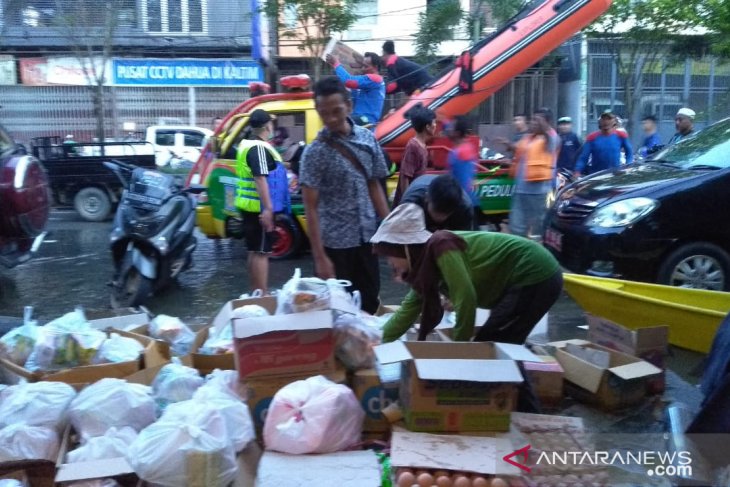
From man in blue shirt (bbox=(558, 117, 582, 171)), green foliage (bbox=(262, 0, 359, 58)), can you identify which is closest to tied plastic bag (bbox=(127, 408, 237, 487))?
man in blue shirt (bbox=(558, 117, 582, 171))

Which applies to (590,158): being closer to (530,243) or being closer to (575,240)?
(575,240)

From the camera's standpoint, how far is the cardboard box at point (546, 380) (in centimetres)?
418

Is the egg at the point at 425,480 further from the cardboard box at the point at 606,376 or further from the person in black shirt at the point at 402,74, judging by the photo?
the person in black shirt at the point at 402,74

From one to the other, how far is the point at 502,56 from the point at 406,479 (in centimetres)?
713

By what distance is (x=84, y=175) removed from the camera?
12.2 meters

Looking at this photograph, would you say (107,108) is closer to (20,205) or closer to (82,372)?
(20,205)

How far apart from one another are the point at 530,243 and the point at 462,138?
3584 mm

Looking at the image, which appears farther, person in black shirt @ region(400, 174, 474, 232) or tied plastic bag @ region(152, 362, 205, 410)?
tied plastic bag @ region(152, 362, 205, 410)

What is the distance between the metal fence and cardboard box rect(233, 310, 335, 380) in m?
16.3

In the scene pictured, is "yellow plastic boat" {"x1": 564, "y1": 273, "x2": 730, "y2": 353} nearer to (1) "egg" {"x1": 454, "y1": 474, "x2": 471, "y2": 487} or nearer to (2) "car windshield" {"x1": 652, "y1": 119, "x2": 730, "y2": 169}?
(2) "car windshield" {"x1": 652, "y1": 119, "x2": 730, "y2": 169}

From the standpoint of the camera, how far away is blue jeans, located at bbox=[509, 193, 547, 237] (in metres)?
7.95

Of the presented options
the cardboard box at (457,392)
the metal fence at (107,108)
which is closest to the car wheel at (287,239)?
the cardboard box at (457,392)

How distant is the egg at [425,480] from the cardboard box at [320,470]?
0.67 feet

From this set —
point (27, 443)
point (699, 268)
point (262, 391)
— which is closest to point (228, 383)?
point (262, 391)
